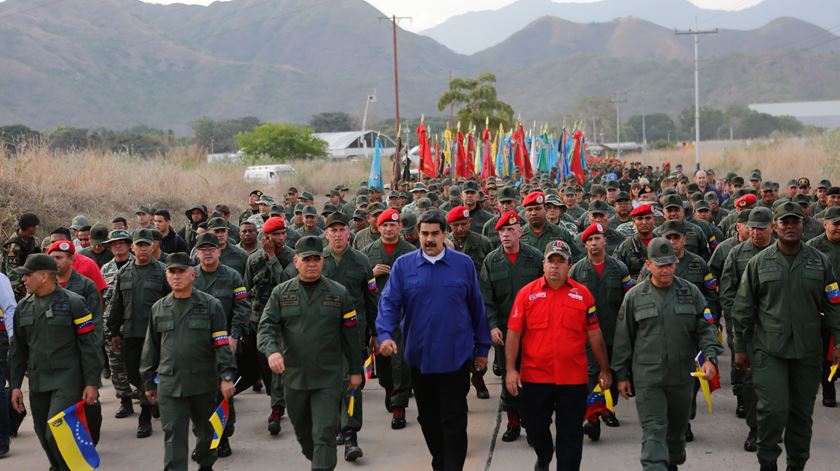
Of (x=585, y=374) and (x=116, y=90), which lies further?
(x=116, y=90)

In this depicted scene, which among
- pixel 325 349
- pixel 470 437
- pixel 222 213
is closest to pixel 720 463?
pixel 470 437

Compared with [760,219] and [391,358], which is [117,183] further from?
[760,219]

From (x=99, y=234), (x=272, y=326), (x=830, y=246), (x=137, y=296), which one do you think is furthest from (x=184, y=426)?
(x=830, y=246)

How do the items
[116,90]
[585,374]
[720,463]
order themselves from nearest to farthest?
[585,374]
[720,463]
[116,90]

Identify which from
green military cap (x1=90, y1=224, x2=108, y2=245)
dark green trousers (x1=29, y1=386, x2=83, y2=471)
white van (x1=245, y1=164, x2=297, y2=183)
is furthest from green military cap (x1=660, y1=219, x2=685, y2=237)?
Answer: white van (x1=245, y1=164, x2=297, y2=183)

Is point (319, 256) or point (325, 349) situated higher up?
point (319, 256)

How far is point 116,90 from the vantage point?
169625 mm

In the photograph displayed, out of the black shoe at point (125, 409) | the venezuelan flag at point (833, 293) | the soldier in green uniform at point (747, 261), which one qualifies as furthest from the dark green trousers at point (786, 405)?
the black shoe at point (125, 409)

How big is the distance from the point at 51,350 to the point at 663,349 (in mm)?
4534

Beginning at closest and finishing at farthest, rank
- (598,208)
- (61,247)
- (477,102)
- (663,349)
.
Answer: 1. (663,349)
2. (61,247)
3. (598,208)
4. (477,102)

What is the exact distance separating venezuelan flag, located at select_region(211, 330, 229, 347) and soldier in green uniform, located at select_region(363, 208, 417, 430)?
6.54ft

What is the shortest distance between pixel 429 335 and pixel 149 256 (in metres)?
3.35

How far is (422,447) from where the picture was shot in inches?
316

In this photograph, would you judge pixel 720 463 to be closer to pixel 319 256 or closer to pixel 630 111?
pixel 319 256
